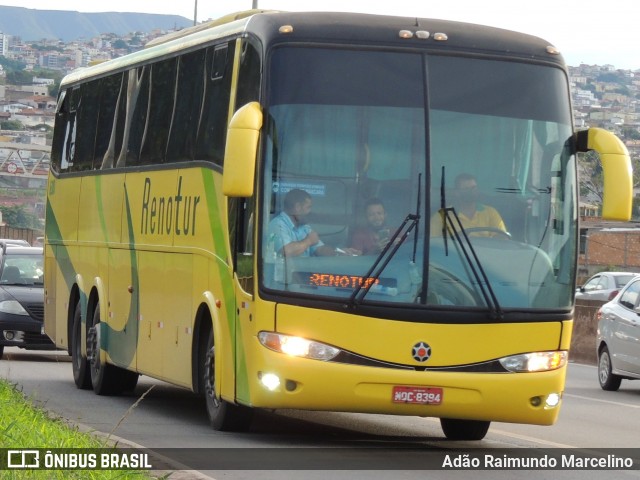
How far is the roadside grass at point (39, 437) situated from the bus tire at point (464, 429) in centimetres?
347

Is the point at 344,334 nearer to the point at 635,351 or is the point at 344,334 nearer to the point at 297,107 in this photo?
the point at 297,107

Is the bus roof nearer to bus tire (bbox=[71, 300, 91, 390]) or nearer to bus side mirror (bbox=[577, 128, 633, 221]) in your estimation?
bus side mirror (bbox=[577, 128, 633, 221])

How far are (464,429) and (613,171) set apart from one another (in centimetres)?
295

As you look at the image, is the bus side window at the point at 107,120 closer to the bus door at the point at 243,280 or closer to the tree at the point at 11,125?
the bus door at the point at 243,280

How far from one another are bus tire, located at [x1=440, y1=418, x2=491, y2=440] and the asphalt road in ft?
0.35

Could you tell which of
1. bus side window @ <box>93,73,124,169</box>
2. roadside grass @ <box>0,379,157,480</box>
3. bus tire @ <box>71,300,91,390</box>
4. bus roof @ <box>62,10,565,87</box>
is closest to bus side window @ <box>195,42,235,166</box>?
bus roof @ <box>62,10,565,87</box>

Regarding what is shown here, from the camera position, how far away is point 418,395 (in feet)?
40.7

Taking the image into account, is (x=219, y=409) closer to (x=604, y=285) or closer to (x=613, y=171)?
(x=613, y=171)

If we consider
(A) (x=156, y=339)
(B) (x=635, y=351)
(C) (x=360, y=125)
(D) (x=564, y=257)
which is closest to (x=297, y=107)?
(C) (x=360, y=125)

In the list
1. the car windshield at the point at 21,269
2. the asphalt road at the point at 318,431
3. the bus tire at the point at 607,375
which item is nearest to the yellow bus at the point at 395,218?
the asphalt road at the point at 318,431

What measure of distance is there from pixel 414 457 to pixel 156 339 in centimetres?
415

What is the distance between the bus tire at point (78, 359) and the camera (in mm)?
19484

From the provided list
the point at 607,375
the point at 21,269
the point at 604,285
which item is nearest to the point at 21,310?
the point at 21,269

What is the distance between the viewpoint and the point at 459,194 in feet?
41.8
